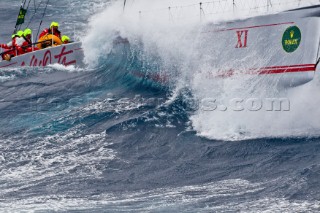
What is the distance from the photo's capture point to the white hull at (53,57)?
69.4ft

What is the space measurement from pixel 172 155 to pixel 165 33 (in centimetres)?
402

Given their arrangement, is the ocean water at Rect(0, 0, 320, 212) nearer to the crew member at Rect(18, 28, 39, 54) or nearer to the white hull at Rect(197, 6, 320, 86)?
the white hull at Rect(197, 6, 320, 86)

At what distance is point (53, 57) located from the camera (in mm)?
21484

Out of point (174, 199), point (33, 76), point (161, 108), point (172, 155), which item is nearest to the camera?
point (174, 199)

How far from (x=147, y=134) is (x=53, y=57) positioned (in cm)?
684

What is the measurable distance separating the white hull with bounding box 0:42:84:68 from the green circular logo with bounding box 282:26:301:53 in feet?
23.5

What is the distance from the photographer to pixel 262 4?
16.2 meters

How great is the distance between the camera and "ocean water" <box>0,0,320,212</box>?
479 inches

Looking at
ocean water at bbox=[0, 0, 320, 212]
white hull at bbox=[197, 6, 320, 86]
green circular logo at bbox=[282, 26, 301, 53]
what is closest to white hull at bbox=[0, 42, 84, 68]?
ocean water at bbox=[0, 0, 320, 212]

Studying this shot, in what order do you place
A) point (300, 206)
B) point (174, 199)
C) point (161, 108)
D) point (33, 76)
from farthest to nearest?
point (33, 76), point (161, 108), point (174, 199), point (300, 206)

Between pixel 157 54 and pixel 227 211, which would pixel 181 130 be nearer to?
pixel 157 54

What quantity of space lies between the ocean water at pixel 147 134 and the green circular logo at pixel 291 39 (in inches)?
24.2

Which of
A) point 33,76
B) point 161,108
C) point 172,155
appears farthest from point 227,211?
point 33,76

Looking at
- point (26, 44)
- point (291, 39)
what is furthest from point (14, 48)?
point (291, 39)
